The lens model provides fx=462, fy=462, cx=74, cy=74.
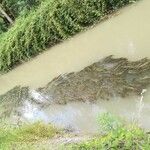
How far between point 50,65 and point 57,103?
3442mm

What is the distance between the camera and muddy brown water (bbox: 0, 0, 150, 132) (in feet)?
30.4

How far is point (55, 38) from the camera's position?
52.4 ft

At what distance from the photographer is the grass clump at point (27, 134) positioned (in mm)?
9008

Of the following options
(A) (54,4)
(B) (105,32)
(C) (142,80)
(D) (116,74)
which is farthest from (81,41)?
(C) (142,80)

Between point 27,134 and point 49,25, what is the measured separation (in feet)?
23.3

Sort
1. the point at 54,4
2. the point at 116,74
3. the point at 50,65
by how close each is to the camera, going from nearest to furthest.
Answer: the point at 116,74
the point at 50,65
the point at 54,4

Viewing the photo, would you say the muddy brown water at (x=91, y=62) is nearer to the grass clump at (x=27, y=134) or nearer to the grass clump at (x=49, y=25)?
the grass clump at (x=49, y=25)

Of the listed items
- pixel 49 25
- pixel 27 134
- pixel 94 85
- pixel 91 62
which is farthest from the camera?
pixel 49 25

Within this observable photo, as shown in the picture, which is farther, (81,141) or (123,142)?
(81,141)

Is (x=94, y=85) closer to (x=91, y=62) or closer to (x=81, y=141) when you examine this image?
(x=91, y=62)

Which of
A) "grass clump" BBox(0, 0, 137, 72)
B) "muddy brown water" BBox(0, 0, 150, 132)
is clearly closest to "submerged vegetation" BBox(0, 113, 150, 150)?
"muddy brown water" BBox(0, 0, 150, 132)

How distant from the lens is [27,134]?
368 inches

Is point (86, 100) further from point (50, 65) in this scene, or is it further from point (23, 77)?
point (23, 77)

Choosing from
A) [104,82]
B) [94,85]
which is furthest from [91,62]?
[104,82]
